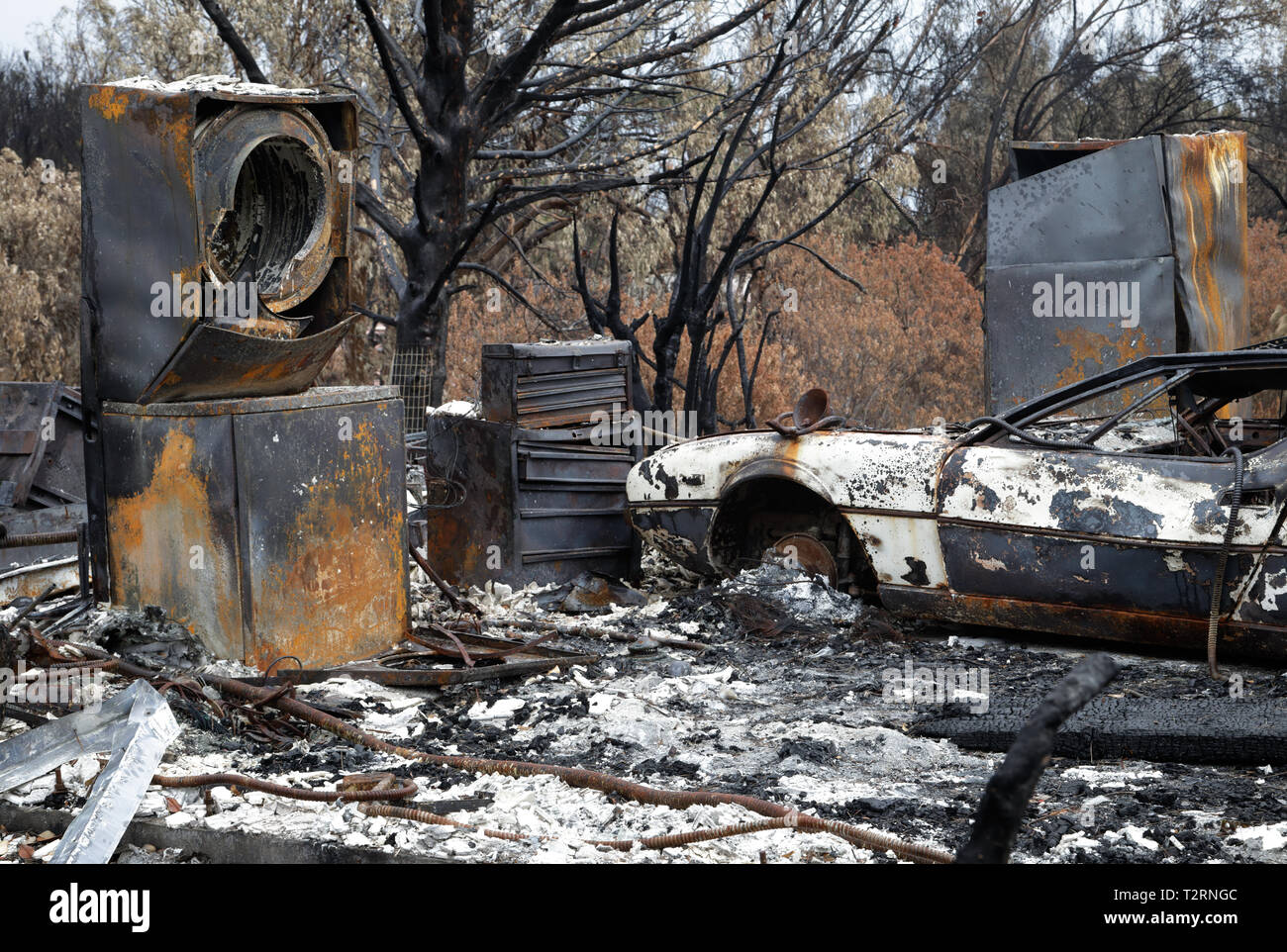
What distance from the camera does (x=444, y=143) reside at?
11.0m

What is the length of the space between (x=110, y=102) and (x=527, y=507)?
10.8 feet

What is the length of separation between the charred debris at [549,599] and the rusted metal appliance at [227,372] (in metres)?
0.02

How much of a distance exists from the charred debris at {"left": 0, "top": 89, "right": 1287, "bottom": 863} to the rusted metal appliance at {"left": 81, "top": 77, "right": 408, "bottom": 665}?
0.02 meters

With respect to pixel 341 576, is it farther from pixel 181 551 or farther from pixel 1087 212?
pixel 1087 212

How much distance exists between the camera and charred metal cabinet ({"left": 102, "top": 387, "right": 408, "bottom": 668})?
5.70 metres

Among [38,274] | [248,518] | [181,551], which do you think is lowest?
[181,551]

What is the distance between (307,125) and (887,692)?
152 inches

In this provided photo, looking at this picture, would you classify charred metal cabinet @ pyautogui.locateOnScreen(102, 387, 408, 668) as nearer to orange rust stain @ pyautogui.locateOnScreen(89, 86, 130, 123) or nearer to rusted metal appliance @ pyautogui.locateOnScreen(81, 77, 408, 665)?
rusted metal appliance @ pyautogui.locateOnScreen(81, 77, 408, 665)

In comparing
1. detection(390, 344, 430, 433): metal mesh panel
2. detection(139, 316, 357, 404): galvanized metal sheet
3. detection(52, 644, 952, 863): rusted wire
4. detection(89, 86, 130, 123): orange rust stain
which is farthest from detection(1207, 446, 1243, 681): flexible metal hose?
detection(390, 344, 430, 433): metal mesh panel

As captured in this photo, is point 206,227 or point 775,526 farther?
point 775,526

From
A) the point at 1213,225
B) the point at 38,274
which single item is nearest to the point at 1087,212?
the point at 1213,225

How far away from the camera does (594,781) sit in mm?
4324
